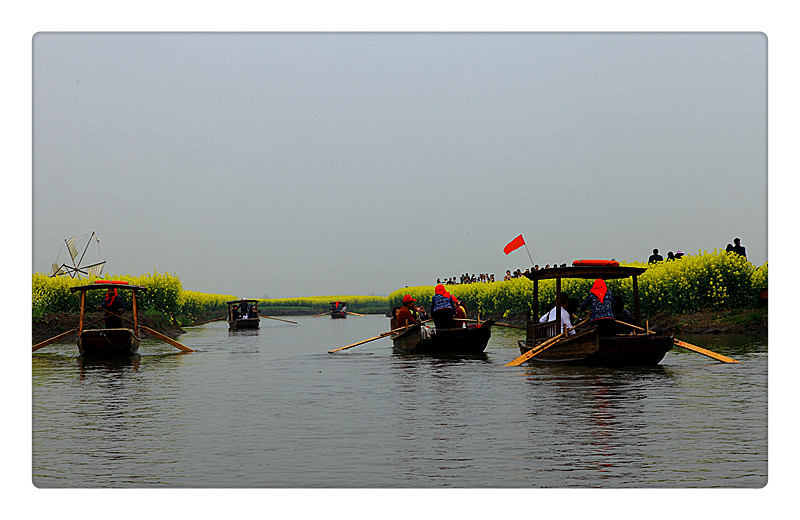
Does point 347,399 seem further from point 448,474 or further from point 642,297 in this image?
point 642,297

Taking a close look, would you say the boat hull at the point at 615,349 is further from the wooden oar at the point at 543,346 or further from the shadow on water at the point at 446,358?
the shadow on water at the point at 446,358

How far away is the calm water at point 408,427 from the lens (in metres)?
7.98

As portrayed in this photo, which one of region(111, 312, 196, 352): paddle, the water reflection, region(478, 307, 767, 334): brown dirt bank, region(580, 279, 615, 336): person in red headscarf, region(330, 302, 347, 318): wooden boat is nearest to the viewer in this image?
region(580, 279, 615, 336): person in red headscarf

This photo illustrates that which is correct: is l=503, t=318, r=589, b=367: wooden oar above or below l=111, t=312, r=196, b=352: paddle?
above

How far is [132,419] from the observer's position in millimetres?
11359

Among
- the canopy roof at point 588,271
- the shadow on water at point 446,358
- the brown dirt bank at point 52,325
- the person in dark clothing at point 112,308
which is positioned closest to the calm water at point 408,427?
the shadow on water at point 446,358

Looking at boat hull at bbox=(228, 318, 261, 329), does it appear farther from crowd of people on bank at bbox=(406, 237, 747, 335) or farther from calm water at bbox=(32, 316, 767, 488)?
calm water at bbox=(32, 316, 767, 488)

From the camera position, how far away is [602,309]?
1582 cm

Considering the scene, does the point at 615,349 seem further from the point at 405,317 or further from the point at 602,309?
the point at 405,317

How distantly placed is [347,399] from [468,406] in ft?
6.71

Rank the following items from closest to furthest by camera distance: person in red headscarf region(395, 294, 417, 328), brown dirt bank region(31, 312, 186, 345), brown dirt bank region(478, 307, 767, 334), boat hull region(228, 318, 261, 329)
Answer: person in red headscarf region(395, 294, 417, 328)
brown dirt bank region(478, 307, 767, 334)
brown dirt bank region(31, 312, 186, 345)
boat hull region(228, 318, 261, 329)

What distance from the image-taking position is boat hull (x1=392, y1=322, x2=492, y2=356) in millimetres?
20484

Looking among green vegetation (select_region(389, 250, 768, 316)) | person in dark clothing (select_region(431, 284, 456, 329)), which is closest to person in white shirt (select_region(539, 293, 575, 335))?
person in dark clothing (select_region(431, 284, 456, 329))

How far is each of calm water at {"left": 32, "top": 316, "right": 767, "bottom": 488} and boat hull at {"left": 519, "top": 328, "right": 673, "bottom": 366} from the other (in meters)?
0.33
